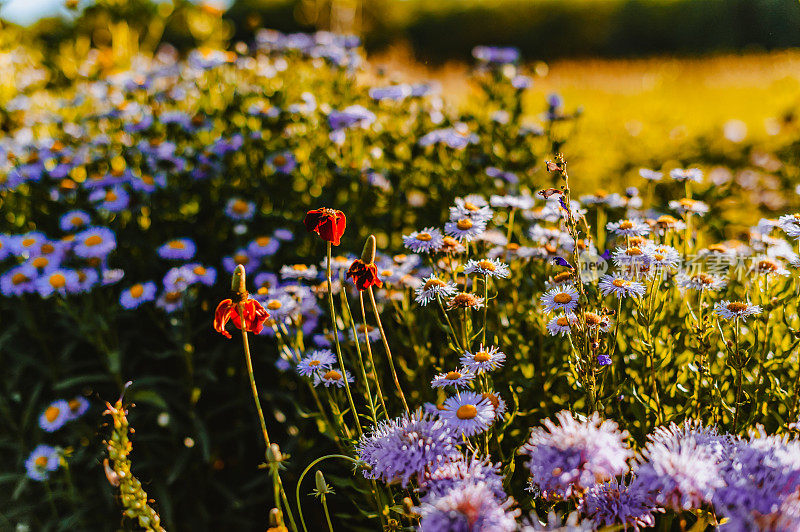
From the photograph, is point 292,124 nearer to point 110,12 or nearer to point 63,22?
point 110,12

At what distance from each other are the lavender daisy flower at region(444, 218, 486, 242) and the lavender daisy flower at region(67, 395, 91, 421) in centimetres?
160

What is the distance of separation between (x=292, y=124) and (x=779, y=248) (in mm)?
2175

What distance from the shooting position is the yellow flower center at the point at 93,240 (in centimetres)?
238

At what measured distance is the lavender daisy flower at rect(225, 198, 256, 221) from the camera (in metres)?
2.67

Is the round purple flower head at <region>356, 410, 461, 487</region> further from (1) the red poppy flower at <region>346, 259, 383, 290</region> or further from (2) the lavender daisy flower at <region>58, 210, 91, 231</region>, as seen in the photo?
(2) the lavender daisy flower at <region>58, 210, 91, 231</region>

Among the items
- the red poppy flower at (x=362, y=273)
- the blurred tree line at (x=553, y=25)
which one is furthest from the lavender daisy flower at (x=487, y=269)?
the blurred tree line at (x=553, y=25)

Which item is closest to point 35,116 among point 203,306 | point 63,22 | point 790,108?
point 203,306

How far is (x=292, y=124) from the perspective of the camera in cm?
302

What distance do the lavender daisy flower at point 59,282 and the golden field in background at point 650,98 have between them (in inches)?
87.9

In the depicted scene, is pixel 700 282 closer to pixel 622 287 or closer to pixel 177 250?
pixel 622 287

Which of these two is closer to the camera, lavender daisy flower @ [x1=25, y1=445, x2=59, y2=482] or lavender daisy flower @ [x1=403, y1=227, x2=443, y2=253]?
lavender daisy flower @ [x1=403, y1=227, x2=443, y2=253]

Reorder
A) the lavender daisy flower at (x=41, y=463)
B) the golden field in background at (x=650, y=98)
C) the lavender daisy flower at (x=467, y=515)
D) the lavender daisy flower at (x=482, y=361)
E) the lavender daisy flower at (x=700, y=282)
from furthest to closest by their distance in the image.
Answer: the golden field in background at (x=650, y=98)
the lavender daisy flower at (x=41, y=463)
the lavender daisy flower at (x=700, y=282)
the lavender daisy flower at (x=482, y=361)
the lavender daisy flower at (x=467, y=515)

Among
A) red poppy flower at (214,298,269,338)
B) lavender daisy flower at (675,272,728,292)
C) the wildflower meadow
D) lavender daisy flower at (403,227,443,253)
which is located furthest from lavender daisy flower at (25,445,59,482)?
lavender daisy flower at (675,272,728,292)

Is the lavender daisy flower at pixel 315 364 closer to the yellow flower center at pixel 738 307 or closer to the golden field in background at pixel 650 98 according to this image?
the yellow flower center at pixel 738 307
